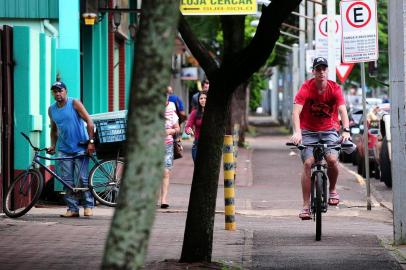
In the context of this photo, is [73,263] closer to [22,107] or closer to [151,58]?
[151,58]

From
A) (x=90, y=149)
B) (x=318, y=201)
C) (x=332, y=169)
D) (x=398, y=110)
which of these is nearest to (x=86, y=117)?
(x=90, y=149)

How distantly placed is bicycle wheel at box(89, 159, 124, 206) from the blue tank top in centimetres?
37

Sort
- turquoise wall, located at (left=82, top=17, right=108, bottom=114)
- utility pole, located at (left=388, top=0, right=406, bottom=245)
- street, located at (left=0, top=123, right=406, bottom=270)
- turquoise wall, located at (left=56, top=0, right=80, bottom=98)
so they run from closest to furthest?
street, located at (left=0, top=123, right=406, bottom=270) < utility pole, located at (left=388, top=0, right=406, bottom=245) < turquoise wall, located at (left=56, top=0, right=80, bottom=98) < turquoise wall, located at (left=82, top=17, right=108, bottom=114)

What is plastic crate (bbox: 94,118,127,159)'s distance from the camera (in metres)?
15.7

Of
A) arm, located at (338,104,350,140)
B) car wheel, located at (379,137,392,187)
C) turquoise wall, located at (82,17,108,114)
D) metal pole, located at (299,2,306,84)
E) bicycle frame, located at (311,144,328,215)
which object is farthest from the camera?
metal pole, located at (299,2,306,84)

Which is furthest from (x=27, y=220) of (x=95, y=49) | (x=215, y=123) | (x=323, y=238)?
(x=95, y=49)

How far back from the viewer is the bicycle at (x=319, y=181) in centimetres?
1196

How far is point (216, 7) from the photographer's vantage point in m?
19.2

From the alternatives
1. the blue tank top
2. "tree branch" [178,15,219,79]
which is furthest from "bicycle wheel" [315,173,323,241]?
the blue tank top

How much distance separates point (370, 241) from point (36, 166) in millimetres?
4928

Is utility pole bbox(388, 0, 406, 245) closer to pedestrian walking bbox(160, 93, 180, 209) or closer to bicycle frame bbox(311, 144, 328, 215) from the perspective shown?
bicycle frame bbox(311, 144, 328, 215)

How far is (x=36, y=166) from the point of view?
15062 mm

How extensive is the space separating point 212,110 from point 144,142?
13.1ft

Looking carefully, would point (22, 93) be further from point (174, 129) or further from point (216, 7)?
point (216, 7)
